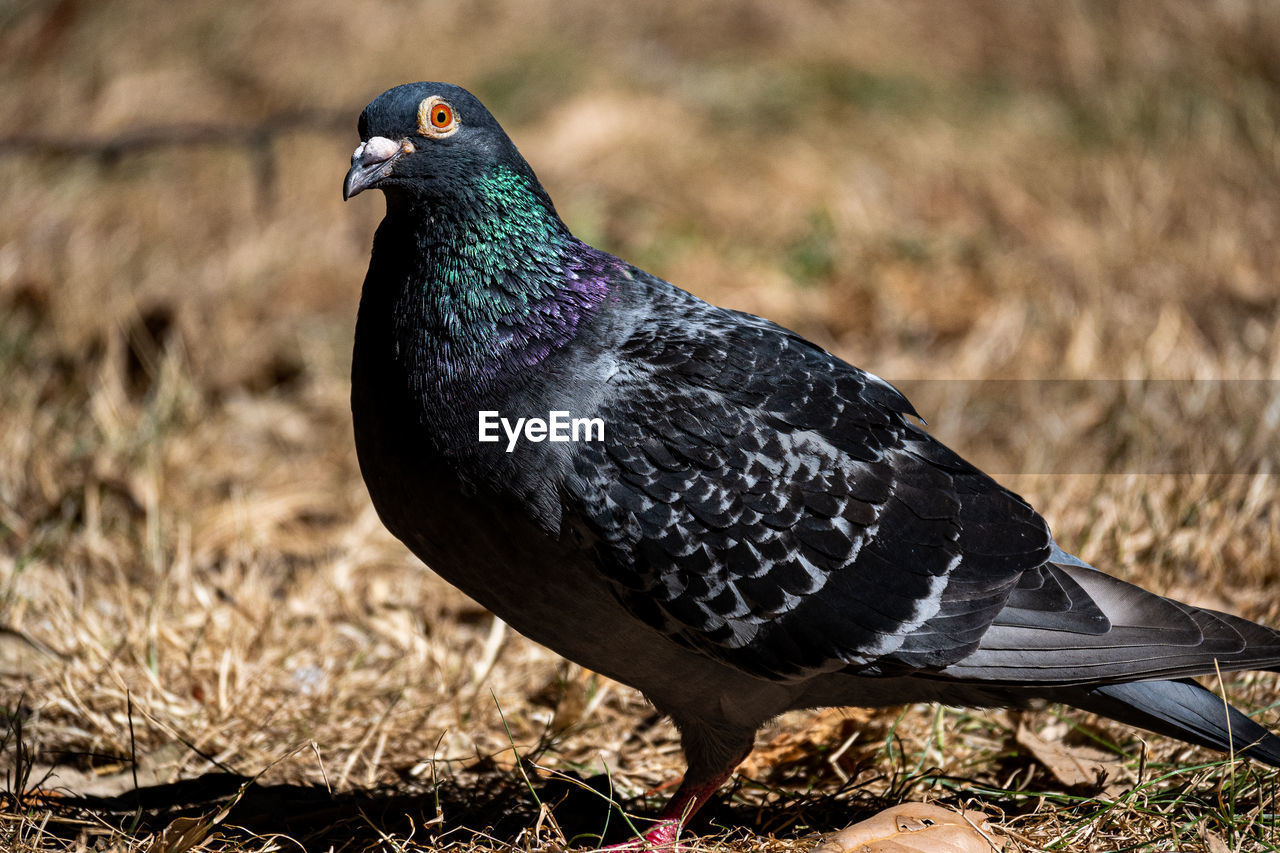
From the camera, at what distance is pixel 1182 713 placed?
117 inches

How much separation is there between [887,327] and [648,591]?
416 cm

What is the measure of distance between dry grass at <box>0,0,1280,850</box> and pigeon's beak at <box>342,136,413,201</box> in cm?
142

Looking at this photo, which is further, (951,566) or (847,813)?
(847,813)

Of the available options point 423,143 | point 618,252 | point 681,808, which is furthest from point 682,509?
point 618,252

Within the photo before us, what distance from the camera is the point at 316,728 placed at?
3635mm

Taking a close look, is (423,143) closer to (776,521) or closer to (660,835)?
(776,521)

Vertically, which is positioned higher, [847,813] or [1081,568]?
[1081,568]

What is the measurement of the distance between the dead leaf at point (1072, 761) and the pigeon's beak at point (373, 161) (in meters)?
2.33

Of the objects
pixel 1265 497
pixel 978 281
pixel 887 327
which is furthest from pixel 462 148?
pixel 978 281

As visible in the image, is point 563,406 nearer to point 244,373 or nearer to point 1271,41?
point 244,373

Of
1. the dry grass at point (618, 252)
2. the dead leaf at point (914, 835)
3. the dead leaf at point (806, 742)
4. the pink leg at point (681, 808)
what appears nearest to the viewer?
the dead leaf at point (914, 835)

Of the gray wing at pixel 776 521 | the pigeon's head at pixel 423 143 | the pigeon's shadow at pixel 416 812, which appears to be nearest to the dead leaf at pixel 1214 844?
the gray wing at pixel 776 521

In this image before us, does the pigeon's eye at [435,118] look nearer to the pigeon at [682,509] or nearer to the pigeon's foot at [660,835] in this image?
the pigeon at [682,509]

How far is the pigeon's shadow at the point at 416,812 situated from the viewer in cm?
304
